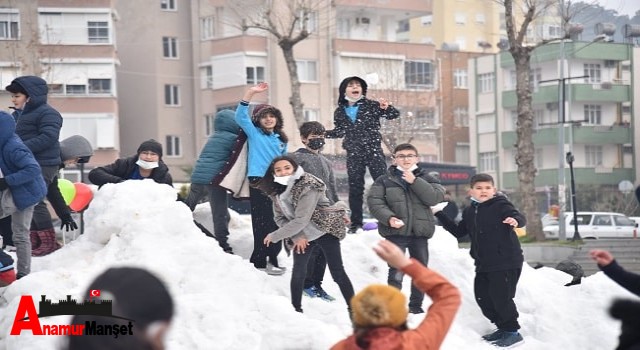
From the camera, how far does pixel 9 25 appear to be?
49.2 metres

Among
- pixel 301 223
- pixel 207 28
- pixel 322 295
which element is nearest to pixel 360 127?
pixel 322 295

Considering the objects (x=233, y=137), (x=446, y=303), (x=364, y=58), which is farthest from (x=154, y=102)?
(x=446, y=303)

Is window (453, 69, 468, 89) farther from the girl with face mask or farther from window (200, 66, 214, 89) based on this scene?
the girl with face mask

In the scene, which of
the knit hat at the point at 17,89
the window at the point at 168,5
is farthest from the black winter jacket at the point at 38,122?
the window at the point at 168,5

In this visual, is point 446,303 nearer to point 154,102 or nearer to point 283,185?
point 283,185

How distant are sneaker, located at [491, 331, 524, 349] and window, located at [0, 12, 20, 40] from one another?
4026 cm

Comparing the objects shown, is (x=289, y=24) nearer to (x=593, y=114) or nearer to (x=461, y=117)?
(x=593, y=114)

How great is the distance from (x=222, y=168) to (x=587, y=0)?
16441 millimetres

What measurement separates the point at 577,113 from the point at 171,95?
23.4 m

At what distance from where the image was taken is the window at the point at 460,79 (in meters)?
70.7

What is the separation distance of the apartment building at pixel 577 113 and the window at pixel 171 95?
19.2m

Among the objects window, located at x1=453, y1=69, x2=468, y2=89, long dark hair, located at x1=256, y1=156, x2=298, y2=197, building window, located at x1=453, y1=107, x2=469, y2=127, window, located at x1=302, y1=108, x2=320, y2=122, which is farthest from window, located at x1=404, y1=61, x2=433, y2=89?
long dark hair, located at x1=256, y1=156, x2=298, y2=197

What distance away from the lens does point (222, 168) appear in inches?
494

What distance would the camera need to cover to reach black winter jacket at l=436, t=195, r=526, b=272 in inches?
444
